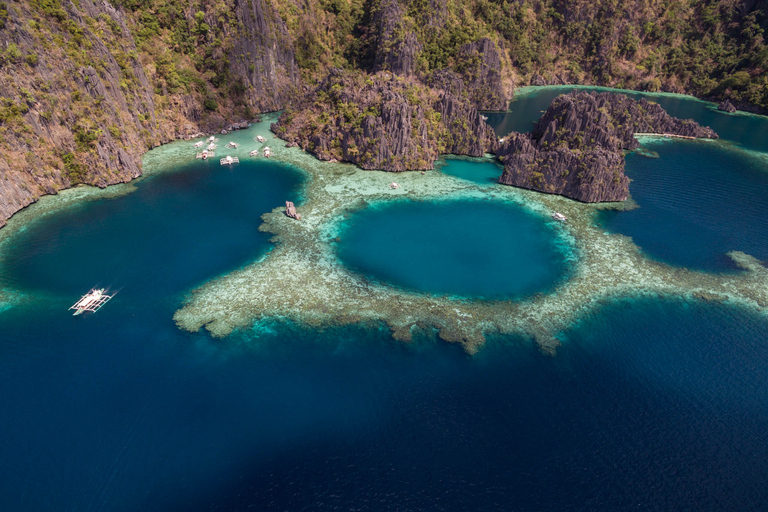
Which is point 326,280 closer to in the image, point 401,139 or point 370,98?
point 401,139

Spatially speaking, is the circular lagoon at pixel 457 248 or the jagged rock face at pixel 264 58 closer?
the circular lagoon at pixel 457 248

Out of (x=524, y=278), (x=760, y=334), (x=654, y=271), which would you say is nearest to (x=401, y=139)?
(x=524, y=278)

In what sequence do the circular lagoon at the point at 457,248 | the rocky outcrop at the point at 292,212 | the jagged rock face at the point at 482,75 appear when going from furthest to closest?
1. the jagged rock face at the point at 482,75
2. the rocky outcrop at the point at 292,212
3. the circular lagoon at the point at 457,248

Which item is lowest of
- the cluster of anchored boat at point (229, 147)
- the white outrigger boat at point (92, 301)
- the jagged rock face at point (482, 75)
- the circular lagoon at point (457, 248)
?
the white outrigger boat at point (92, 301)

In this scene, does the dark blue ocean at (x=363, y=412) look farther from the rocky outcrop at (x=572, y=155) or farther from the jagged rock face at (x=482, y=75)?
the jagged rock face at (x=482, y=75)

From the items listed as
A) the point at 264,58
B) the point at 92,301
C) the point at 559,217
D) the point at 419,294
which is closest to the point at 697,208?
the point at 559,217

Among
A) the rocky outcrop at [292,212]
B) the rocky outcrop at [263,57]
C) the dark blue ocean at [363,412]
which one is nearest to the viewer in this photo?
the dark blue ocean at [363,412]

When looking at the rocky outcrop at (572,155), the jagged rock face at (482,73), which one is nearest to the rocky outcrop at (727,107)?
the jagged rock face at (482,73)
